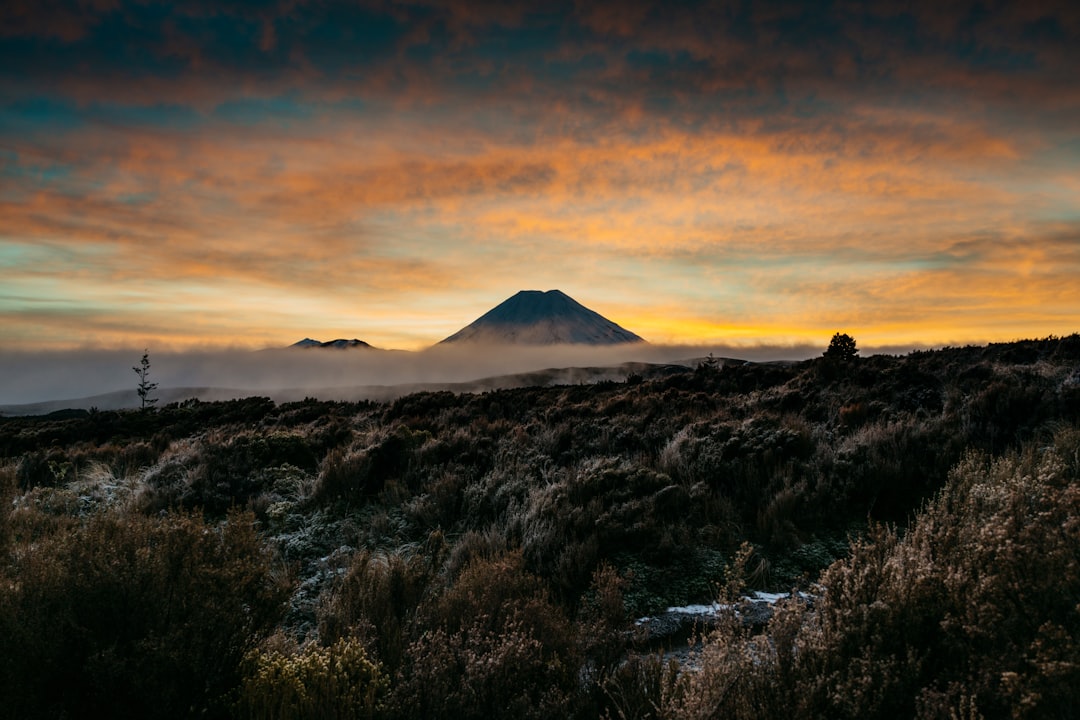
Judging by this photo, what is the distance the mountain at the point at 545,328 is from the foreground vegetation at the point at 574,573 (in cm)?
16852

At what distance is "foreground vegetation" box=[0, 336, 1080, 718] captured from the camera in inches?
113

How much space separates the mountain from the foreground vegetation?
553 feet

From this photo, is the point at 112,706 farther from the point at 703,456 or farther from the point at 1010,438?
the point at 1010,438

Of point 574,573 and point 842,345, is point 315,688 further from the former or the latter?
point 842,345

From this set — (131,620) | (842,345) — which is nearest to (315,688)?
(131,620)

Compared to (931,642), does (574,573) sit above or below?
below

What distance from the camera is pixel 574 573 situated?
5742 mm

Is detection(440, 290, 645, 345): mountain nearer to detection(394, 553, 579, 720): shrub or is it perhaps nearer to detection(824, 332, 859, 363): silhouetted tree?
detection(824, 332, 859, 363): silhouetted tree

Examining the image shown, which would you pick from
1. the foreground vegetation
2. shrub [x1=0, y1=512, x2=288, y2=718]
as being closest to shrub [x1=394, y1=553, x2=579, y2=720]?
the foreground vegetation

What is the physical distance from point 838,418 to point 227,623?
10358 millimetres

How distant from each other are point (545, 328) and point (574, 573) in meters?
180

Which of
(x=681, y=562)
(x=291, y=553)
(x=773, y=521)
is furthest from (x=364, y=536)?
(x=773, y=521)

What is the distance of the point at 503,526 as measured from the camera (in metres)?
7.09

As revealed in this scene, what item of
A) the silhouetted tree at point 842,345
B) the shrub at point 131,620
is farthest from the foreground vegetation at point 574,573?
the silhouetted tree at point 842,345
